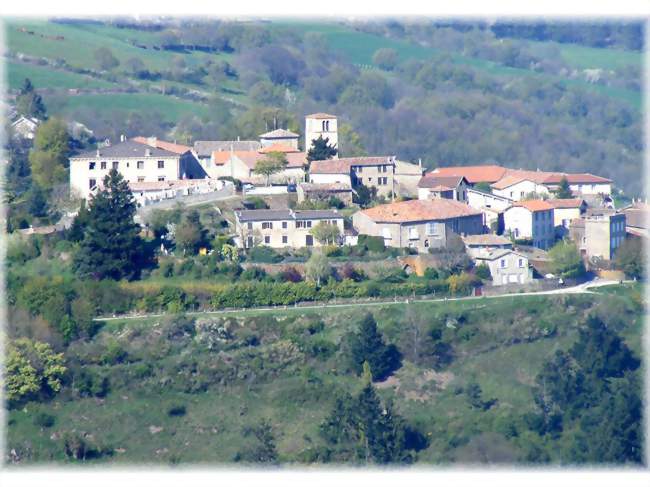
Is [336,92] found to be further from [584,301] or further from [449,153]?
[584,301]

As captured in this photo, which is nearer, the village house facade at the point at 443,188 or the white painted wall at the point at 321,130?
the village house facade at the point at 443,188

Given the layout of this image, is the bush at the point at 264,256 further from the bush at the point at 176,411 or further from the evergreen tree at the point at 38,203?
the evergreen tree at the point at 38,203

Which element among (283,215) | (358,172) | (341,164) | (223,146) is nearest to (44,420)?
(283,215)

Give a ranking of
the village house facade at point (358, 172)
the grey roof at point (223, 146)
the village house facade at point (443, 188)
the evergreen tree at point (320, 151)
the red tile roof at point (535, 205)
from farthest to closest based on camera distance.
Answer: the grey roof at point (223, 146)
the evergreen tree at point (320, 151)
the village house facade at point (443, 188)
the village house facade at point (358, 172)
the red tile roof at point (535, 205)

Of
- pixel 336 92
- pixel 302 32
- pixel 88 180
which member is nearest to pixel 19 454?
pixel 88 180

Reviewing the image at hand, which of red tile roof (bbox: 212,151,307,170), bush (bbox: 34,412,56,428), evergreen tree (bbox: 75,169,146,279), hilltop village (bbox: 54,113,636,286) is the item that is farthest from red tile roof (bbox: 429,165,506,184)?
bush (bbox: 34,412,56,428)

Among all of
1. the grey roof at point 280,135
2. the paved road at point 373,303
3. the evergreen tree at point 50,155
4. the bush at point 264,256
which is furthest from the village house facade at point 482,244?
the evergreen tree at point 50,155

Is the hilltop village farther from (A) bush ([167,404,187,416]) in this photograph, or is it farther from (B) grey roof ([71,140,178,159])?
(A) bush ([167,404,187,416])
